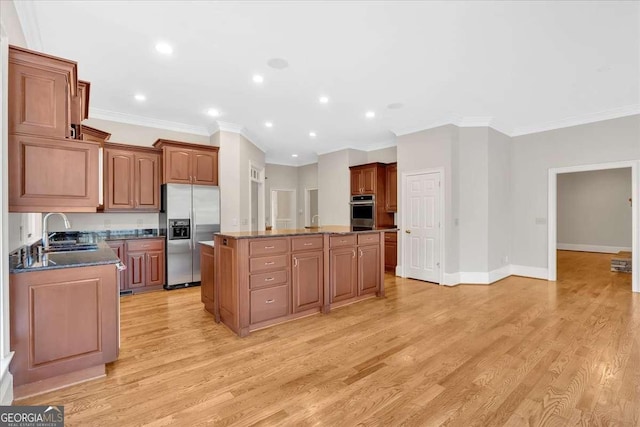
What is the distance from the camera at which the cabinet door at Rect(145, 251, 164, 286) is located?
15.6ft

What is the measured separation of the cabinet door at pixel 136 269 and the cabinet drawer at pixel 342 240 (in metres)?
Result: 3.05

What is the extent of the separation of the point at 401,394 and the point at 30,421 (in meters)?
2.19

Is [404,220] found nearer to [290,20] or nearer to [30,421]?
[290,20]

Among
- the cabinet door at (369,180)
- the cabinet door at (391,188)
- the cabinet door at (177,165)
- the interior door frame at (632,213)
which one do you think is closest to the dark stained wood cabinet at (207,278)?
the cabinet door at (177,165)

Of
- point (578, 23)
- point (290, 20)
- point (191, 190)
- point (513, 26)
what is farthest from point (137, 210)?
point (578, 23)

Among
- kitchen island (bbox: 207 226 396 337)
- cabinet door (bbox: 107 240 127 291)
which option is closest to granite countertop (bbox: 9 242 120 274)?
kitchen island (bbox: 207 226 396 337)

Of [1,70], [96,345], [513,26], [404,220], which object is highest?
[513,26]

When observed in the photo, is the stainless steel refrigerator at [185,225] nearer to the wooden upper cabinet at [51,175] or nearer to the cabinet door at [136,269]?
the cabinet door at [136,269]

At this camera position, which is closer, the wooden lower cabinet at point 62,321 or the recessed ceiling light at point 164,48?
the wooden lower cabinet at point 62,321

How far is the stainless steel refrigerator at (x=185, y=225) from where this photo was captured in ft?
15.9

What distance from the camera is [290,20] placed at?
2.51 metres

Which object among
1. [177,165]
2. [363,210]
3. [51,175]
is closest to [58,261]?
[51,175]

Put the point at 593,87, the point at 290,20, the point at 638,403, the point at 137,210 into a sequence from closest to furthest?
1. the point at 638,403
2. the point at 290,20
3. the point at 593,87
4. the point at 137,210

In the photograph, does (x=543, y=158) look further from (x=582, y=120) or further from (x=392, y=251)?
(x=392, y=251)
